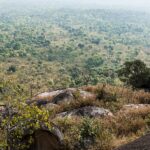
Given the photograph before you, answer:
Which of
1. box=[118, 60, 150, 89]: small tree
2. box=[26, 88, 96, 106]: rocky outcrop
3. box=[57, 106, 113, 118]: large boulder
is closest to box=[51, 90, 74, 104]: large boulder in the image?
box=[26, 88, 96, 106]: rocky outcrop

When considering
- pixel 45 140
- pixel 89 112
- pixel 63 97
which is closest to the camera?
pixel 45 140

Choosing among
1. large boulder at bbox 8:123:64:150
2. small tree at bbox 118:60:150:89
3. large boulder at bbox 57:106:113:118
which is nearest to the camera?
large boulder at bbox 8:123:64:150

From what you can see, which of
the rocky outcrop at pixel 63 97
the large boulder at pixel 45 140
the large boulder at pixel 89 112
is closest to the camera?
the large boulder at pixel 45 140

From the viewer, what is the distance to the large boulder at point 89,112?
1773cm

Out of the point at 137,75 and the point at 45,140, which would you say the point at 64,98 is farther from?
the point at 137,75

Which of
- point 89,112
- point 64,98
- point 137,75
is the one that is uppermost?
point 89,112

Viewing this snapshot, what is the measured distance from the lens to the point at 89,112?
18000mm

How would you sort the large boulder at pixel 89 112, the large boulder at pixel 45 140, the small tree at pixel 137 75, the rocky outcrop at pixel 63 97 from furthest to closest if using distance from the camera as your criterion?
1. the small tree at pixel 137 75
2. the rocky outcrop at pixel 63 97
3. the large boulder at pixel 89 112
4. the large boulder at pixel 45 140

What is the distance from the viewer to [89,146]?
46.4ft

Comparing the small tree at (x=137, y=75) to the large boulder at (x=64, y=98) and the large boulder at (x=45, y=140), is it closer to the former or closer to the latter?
the large boulder at (x=64, y=98)

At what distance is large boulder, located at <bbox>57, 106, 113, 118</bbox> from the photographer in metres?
17.7

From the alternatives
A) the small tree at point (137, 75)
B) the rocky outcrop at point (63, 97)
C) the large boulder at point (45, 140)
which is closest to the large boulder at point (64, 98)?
the rocky outcrop at point (63, 97)

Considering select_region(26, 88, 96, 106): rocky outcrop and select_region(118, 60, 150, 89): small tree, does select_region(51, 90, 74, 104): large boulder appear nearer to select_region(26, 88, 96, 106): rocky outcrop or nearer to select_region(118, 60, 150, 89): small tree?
select_region(26, 88, 96, 106): rocky outcrop

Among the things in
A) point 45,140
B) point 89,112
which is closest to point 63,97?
point 89,112
